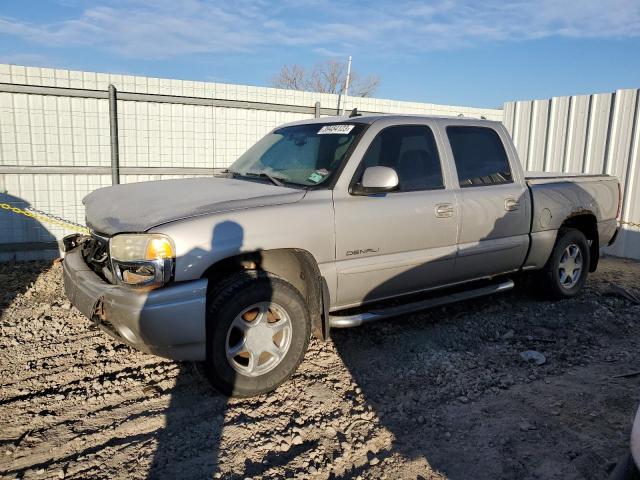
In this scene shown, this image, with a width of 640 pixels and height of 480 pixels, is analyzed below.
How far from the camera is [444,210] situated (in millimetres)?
4441

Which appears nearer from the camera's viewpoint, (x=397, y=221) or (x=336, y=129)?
(x=397, y=221)

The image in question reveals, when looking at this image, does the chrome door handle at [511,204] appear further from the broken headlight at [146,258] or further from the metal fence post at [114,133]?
the metal fence post at [114,133]

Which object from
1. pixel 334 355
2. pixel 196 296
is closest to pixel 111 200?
pixel 196 296

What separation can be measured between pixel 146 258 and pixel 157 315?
36 cm

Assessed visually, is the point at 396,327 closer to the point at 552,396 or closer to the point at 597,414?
the point at 552,396

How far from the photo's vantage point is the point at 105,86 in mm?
7582

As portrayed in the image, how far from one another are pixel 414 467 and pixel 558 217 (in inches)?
144

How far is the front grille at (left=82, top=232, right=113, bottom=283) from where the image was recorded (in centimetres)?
351

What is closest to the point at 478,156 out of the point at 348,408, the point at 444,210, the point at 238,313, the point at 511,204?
the point at 511,204

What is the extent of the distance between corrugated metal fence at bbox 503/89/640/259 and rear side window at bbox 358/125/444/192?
19.1ft

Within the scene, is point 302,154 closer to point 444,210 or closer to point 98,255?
point 444,210

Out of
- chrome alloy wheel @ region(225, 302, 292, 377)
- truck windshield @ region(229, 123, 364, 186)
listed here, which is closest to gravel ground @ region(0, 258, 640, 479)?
chrome alloy wheel @ region(225, 302, 292, 377)

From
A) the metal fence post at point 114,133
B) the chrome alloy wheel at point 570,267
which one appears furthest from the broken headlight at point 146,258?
the metal fence post at point 114,133

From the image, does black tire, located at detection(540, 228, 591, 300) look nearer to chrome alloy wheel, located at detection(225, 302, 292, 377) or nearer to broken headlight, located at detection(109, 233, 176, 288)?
chrome alloy wheel, located at detection(225, 302, 292, 377)
